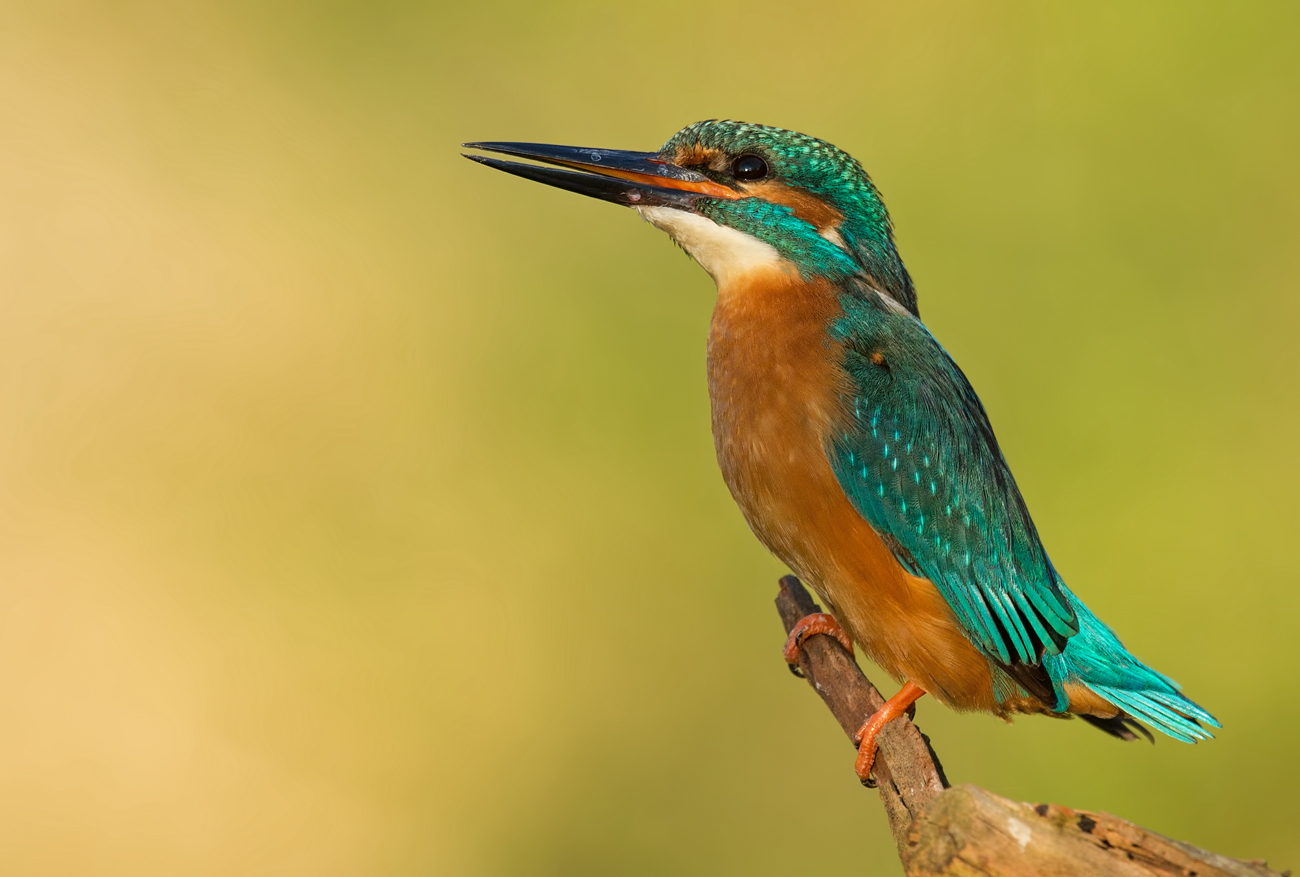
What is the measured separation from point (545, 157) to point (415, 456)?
2335 mm

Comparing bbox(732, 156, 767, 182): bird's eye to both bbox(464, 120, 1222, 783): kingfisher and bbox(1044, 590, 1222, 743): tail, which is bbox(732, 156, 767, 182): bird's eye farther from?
bbox(1044, 590, 1222, 743): tail

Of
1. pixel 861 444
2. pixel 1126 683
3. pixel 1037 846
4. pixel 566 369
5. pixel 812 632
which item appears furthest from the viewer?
pixel 566 369

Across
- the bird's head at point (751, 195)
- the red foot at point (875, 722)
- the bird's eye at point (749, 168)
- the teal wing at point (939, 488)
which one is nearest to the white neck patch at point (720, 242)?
the bird's head at point (751, 195)

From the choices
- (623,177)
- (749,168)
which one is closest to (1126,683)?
(749,168)

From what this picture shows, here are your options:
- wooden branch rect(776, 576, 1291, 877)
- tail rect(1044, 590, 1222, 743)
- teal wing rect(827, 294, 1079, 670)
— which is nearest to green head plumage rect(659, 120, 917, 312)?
teal wing rect(827, 294, 1079, 670)

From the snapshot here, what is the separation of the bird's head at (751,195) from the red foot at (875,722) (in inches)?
35.2

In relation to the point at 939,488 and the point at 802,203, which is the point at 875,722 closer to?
the point at 939,488

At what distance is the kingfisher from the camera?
254cm

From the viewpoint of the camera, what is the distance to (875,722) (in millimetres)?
2537

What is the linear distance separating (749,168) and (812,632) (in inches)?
43.6

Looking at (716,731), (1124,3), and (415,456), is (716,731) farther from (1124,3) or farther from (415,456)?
(1124,3)

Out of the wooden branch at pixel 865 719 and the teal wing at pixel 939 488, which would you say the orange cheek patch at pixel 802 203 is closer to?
the teal wing at pixel 939 488

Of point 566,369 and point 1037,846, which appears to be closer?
point 1037,846

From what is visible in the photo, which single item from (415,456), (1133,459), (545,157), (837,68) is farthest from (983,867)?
(837,68)
